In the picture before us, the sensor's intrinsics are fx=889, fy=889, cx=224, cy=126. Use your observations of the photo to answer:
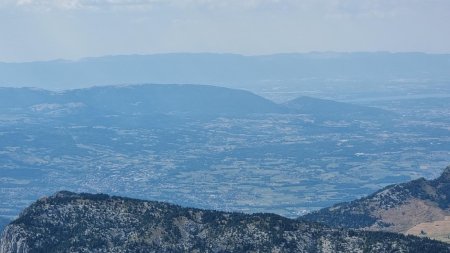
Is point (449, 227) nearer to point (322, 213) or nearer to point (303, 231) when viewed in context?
point (322, 213)

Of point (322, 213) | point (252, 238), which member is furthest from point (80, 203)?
point (322, 213)

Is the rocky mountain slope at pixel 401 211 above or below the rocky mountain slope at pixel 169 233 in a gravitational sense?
below

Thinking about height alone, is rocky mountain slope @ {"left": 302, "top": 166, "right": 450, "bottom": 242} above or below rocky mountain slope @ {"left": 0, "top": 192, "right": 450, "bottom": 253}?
below

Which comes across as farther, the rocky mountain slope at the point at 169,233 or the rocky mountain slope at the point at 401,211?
the rocky mountain slope at the point at 401,211

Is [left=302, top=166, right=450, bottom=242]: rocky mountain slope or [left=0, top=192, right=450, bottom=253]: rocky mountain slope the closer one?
[left=0, top=192, right=450, bottom=253]: rocky mountain slope
